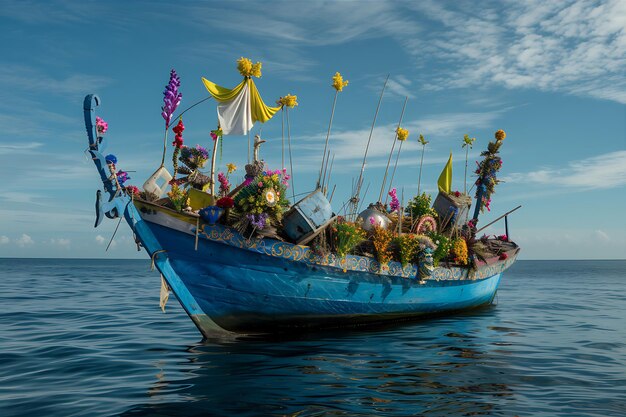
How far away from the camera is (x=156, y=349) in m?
11.4

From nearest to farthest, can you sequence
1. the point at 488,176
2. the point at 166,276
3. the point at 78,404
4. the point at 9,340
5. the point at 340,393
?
1. the point at 78,404
2. the point at 340,393
3. the point at 166,276
4. the point at 9,340
5. the point at 488,176

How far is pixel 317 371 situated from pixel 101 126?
6.18 metres

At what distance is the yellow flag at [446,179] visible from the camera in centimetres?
1980

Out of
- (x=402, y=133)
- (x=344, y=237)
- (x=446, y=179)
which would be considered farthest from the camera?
(x=446, y=179)

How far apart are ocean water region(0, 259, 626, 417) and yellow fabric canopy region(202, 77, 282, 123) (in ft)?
21.9

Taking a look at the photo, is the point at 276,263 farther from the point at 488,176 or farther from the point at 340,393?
the point at 488,176

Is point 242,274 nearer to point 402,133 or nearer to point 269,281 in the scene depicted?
point 269,281

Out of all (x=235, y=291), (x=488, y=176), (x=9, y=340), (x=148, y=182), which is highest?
(x=488, y=176)

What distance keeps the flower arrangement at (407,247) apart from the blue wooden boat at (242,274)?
37 cm

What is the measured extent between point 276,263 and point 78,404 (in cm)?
504

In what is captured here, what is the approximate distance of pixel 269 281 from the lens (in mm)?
11422

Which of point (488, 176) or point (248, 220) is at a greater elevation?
point (488, 176)

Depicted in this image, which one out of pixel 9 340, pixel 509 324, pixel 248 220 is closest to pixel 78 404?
pixel 248 220

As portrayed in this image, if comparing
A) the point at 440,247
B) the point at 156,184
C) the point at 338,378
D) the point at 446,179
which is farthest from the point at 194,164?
the point at 446,179
